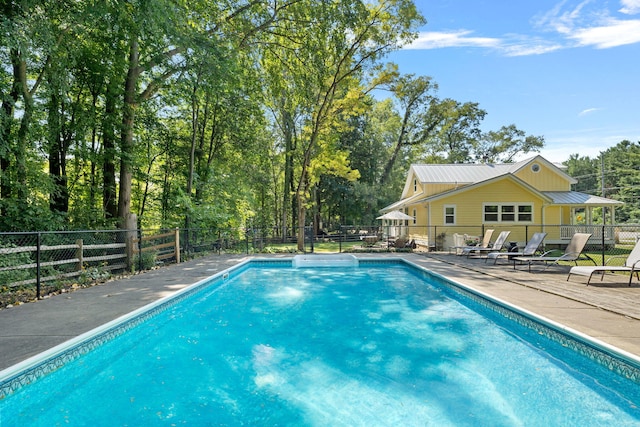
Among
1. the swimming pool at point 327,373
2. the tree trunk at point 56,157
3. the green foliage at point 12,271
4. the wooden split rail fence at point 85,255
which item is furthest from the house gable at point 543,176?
the green foliage at point 12,271

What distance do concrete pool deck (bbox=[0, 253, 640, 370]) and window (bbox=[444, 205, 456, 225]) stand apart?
369 inches

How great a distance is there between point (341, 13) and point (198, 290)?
1251 cm

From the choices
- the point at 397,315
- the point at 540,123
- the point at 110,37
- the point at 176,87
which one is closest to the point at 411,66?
the point at 540,123

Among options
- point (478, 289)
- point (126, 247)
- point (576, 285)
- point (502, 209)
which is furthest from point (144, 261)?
point (502, 209)

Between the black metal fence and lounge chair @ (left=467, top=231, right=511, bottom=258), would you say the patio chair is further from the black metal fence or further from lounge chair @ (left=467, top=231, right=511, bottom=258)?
the black metal fence

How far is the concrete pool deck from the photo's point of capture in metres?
3.85

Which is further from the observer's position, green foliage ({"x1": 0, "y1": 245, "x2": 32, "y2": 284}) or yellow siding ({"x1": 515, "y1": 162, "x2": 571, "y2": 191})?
yellow siding ({"x1": 515, "y1": 162, "x2": 571, "y2": 191})

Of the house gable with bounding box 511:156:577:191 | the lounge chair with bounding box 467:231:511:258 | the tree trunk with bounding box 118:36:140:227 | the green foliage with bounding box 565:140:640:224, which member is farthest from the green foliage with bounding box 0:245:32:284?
the green foliage with bounding box 565:140:640:224

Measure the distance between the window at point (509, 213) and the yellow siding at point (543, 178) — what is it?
323 cm

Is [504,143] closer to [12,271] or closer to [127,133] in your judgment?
[127,133]

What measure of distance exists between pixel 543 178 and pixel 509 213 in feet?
15.3

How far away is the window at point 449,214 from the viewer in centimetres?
1836

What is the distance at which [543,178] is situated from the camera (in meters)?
20.7

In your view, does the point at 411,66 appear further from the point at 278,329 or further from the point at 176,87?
the point at 278,329
